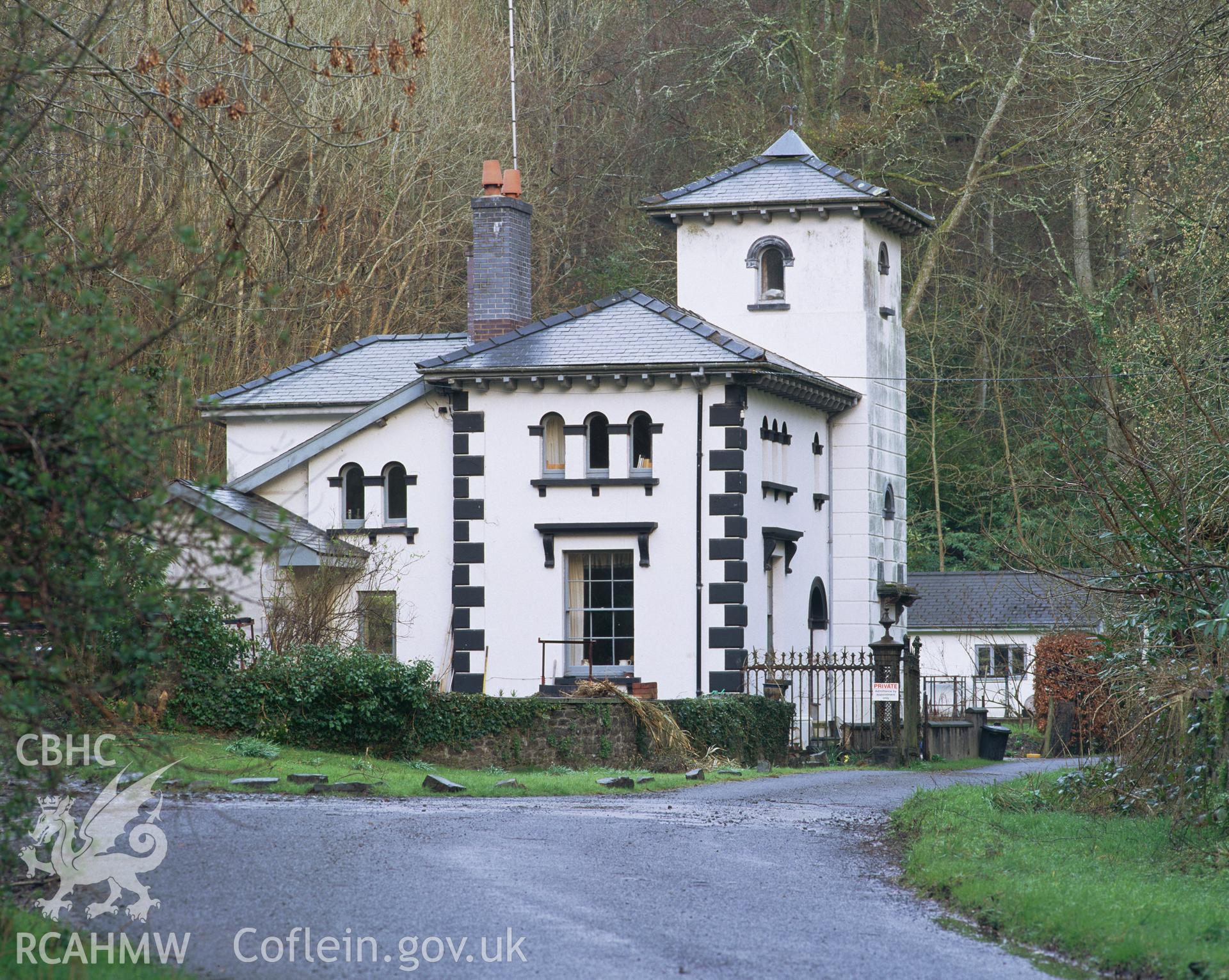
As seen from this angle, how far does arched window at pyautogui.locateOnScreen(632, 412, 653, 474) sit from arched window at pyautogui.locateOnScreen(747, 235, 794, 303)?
183 inches

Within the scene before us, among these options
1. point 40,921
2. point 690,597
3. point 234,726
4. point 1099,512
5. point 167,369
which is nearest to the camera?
point 167,369

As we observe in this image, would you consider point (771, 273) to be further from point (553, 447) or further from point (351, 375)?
point (351, 375)

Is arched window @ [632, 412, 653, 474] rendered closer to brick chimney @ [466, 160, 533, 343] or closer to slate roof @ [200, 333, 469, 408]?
brick chimney @ [466, 160, 533, 343]

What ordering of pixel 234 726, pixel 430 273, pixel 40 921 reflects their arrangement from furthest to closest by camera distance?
1. pixel 430 273
2. pixel 234 726
3. pixel 40 921

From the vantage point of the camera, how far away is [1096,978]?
8.73 metres

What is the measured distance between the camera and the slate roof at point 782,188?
Answer: 1243 inches

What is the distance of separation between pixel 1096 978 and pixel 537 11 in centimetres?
4115

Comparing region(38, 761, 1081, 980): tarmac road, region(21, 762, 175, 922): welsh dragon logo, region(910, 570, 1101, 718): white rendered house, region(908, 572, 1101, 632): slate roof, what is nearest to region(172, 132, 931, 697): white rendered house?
region(910, 570, 1101, 718): white rendered house

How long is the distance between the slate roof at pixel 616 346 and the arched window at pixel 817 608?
3.76m

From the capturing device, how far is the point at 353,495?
3011cm

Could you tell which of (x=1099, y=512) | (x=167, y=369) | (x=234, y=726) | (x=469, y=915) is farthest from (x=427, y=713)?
(x=167, y=369)

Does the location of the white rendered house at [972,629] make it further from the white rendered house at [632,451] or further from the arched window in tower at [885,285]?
the arched window in tower at [885,285]

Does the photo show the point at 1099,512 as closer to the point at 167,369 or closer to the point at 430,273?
the point at 167,369

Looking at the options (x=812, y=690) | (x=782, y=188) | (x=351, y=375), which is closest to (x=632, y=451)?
(x=812, y=690)
